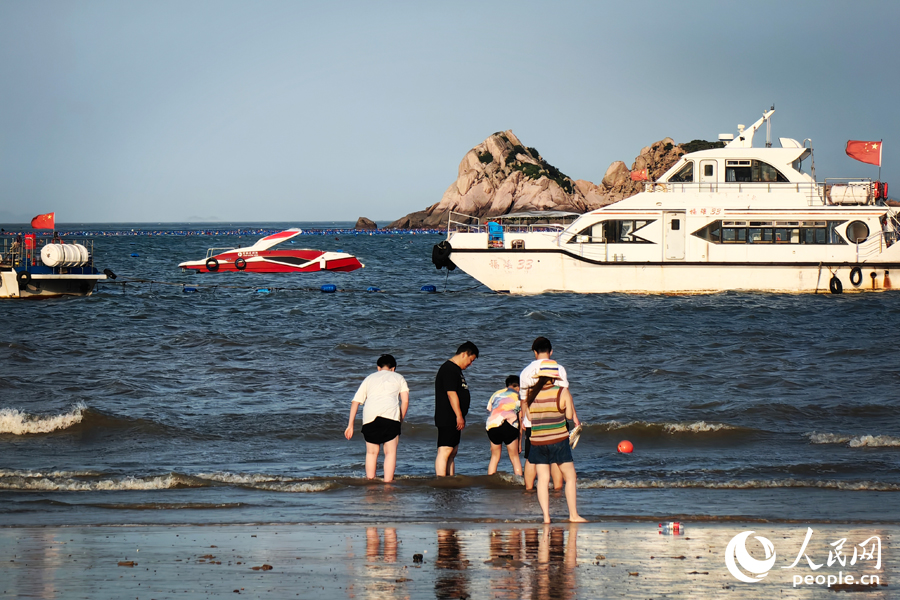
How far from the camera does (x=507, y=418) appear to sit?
9672mm

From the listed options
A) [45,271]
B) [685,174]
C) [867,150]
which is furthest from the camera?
[45,271]

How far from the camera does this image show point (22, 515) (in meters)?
8.48

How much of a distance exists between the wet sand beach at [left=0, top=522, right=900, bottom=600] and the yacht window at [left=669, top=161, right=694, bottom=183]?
23466 mm

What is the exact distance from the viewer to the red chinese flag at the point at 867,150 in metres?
30.3

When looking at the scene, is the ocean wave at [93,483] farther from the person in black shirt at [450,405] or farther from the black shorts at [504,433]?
the black shorts at [504,433]

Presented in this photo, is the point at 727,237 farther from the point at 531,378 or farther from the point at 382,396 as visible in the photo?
the point at 531,378

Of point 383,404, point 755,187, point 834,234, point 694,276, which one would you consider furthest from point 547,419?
point 834,234

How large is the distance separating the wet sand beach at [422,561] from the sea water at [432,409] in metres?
0.66

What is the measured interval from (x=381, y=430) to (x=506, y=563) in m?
3.31

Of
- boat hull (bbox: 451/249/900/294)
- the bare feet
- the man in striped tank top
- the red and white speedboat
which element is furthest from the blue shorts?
the red and white speedboat

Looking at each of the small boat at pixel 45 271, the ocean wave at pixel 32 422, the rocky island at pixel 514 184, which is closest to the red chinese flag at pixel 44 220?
the small boat at pixel 45 271

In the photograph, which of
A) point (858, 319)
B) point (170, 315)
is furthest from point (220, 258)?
point (858, 319)

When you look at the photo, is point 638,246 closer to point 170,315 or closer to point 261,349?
point 261,349

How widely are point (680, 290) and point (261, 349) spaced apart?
588 inches
